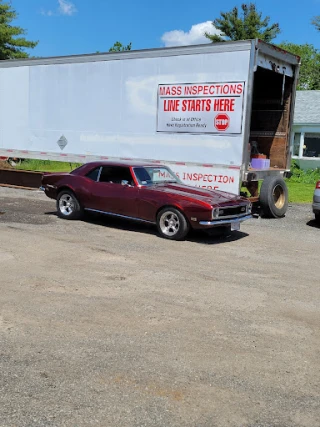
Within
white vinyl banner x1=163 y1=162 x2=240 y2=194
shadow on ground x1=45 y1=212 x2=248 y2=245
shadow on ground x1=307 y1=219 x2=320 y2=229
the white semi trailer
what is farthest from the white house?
shadow on ground x1=45 y1=212 x2=248 y2=245

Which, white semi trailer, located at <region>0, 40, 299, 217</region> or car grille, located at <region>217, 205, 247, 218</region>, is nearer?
car grille, located at <region>217, 205, 247, 218</region>

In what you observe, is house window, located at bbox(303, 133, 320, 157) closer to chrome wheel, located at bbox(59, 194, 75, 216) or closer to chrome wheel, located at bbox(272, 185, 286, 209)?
chrome wheel, located at bbox(272, 185, 286, 209)

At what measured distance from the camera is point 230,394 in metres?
3.59

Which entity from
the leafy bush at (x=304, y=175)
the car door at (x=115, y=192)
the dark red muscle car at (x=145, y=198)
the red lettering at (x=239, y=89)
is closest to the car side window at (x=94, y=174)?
the dark red muscle car at (x=145, y=198)

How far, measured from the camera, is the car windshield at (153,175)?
9.91 metres

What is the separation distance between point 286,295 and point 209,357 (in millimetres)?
2145

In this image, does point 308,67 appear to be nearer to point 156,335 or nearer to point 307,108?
point 307,108

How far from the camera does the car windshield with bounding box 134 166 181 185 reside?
32.5ft

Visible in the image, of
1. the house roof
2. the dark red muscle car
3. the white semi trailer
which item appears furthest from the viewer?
the house roof

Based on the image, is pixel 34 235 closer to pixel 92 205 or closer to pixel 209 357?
pixel 92 205

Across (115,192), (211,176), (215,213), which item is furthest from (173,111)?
(215,213)

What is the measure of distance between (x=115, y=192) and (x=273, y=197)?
4.46m

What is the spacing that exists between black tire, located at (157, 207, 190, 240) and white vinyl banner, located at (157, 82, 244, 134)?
9.95 feet

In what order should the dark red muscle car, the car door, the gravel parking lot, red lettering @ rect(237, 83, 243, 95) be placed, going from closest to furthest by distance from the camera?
the gravel parking lot
the dark red muscle car
the car door
red lettering @ rect(237, 83, 243, 95)
